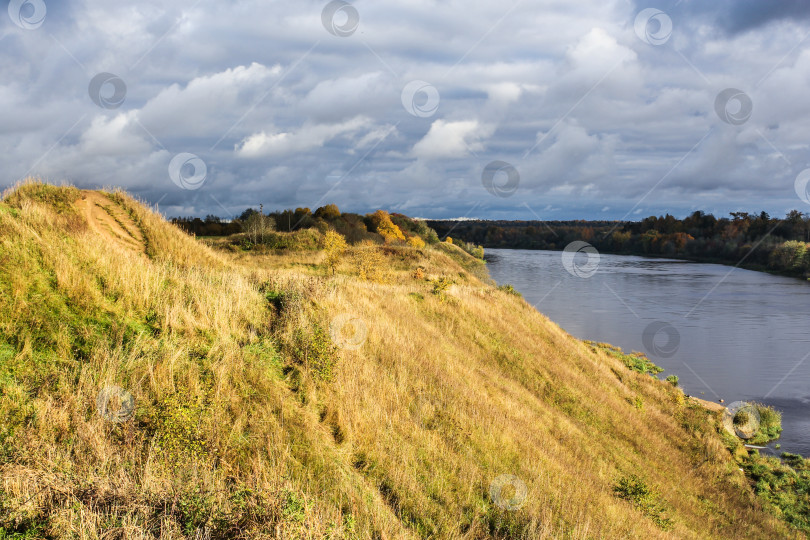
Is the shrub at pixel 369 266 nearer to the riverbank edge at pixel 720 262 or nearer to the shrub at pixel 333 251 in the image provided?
the shrub at pixel 333 251

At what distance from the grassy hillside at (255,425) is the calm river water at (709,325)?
25.4 m

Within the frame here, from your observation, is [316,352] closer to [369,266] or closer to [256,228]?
[369,266]

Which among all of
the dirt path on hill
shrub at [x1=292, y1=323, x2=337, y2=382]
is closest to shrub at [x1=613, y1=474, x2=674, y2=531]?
shrub at [x1=292, y1=323, x2=337, y2=382]

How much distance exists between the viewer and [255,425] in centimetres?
671

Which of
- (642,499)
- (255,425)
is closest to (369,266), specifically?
(642,499)

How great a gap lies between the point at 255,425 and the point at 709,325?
62.4 m

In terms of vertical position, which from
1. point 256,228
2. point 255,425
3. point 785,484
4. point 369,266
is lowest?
point 785,484

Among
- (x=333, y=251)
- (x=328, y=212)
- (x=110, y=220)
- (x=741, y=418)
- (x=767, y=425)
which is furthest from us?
(x=328, y=212)

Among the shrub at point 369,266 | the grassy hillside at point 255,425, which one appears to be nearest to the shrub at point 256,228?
the shrub at point 369,266

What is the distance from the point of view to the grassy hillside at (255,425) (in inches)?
185

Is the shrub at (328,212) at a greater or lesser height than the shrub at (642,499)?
greater

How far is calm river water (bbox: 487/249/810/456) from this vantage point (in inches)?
1453

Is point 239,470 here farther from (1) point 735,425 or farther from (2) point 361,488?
(1) point 735,425

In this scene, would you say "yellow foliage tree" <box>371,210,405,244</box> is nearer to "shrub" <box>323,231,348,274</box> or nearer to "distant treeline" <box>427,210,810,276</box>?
"shrub" <box>323,231,348,274</box>
